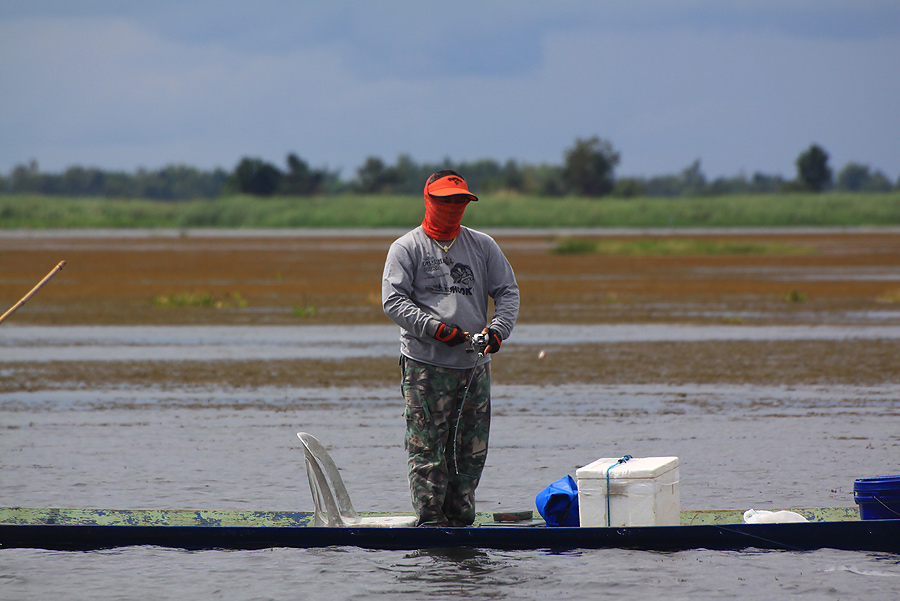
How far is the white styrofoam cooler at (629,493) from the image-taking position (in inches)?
282

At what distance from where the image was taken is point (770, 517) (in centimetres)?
741

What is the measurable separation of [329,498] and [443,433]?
92 cm

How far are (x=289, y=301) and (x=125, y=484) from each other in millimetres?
19701

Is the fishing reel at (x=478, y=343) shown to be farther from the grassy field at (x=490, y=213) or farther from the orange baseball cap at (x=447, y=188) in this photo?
the grassy field at (x=490, y=213)

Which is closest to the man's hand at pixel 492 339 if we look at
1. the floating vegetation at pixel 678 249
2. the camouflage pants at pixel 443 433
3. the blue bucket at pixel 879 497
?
the camouflage pants at pixel 443 433

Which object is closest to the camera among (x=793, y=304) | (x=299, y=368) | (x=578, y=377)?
(x=578, y=377)

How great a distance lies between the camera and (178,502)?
891cm

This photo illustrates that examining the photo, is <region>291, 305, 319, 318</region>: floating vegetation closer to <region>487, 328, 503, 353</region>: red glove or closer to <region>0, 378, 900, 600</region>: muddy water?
Result: <region>0, 378, 900, 600</region>: muddy water

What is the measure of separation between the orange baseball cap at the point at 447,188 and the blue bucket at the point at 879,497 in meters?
2.97

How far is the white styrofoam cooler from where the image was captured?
715cm

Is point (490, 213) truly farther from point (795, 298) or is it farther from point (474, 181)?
point (795, 298)

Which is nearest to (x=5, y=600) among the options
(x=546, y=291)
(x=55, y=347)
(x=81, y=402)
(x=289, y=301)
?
(x=81, y=402)

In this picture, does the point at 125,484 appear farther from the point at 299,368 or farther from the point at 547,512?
the point at 299,368

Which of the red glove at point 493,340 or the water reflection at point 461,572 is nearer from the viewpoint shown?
the water reflection at point 461,572
